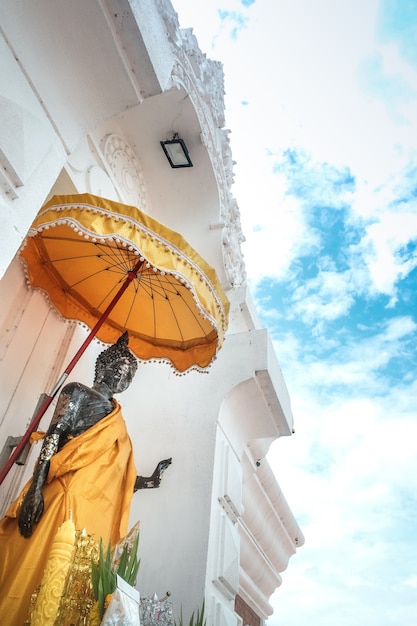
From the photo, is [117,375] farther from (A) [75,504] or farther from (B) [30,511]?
(B) [30,511]

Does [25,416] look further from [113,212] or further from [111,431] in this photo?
[113,212]

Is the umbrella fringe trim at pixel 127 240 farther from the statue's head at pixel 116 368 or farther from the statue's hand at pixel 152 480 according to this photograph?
the statue's hand at pixel 152 480

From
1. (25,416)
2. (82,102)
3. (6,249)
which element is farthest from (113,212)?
(25,416)

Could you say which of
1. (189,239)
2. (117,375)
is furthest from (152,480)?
(189,239)

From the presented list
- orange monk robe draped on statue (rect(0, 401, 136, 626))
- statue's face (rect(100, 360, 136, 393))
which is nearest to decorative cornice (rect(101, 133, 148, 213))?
statue's face (rect(100, 360, 136, 393))

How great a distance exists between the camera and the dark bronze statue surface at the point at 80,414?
2141 millimetres

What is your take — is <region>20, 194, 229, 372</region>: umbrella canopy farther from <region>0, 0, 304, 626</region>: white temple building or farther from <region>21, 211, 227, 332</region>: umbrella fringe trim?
<region>0, 0, 304, 626</region>: white temple building

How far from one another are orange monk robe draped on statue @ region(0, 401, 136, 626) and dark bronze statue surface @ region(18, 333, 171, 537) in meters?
0.05

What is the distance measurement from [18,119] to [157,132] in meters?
2.62

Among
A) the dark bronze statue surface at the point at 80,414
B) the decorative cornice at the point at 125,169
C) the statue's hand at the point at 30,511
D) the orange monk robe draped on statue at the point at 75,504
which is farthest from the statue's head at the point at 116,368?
the decorative cornice at the point at 125,169

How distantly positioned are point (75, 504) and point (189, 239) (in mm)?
2876

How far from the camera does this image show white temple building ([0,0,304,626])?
5.60ft

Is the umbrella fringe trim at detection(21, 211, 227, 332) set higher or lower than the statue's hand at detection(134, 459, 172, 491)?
higher

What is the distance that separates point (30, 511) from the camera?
2.12 metres
